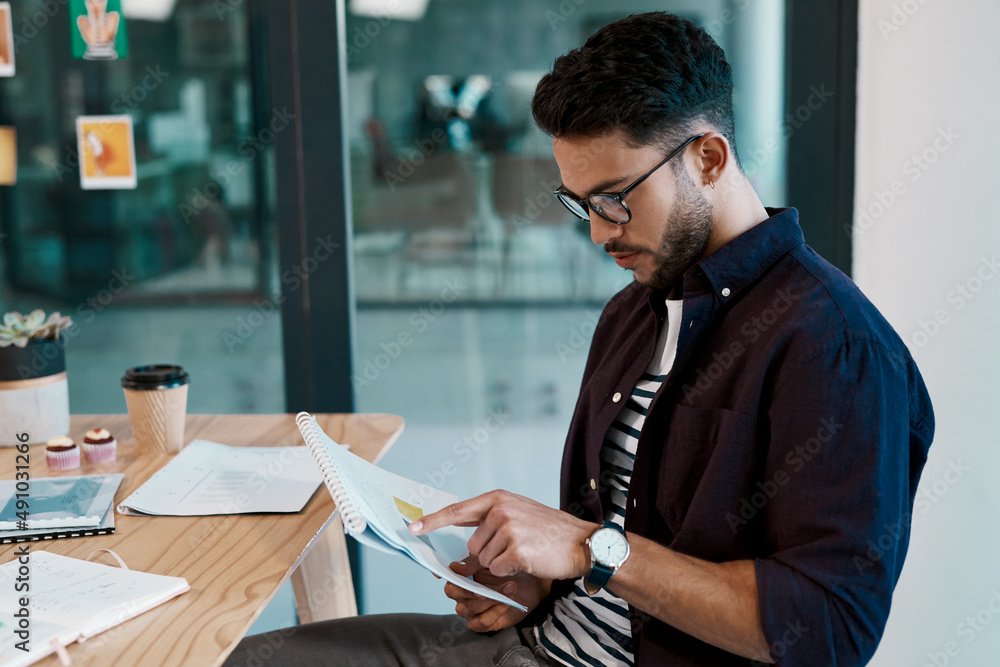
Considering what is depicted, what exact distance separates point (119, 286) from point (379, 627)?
118 centimetres

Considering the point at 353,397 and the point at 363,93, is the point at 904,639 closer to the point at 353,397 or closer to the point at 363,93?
the point at 353,397

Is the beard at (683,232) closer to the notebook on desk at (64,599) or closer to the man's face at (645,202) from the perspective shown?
the man's face at (645,202)

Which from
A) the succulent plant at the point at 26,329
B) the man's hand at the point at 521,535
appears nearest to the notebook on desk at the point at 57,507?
the succulent plant at the point at 26,329

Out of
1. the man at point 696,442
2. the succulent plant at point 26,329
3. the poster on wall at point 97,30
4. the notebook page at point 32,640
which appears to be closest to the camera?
the notebook page at point 32,640

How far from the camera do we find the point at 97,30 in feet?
6.36

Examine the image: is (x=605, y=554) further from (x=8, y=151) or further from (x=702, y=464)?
(x=8, y=151)

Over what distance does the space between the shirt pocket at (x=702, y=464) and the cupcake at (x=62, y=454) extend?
906 mm

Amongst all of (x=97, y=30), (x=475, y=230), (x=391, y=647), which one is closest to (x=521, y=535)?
(x=391, y=647)

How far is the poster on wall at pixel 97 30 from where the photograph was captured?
1928 mm

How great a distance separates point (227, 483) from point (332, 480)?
444 millimetres

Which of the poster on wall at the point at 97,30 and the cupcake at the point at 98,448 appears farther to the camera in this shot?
the poster on wall at the point at 97,30

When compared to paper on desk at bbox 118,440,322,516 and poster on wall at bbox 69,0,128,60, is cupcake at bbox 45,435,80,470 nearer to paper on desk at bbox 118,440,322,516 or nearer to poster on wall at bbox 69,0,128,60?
paper on desk at bbox 118,440,322,516

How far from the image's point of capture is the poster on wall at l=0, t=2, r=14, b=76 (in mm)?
1960

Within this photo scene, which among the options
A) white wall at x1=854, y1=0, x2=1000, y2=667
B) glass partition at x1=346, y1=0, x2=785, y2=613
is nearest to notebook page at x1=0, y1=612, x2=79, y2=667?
glass partition at x1=346, y1=0, x2=785, y2=613
